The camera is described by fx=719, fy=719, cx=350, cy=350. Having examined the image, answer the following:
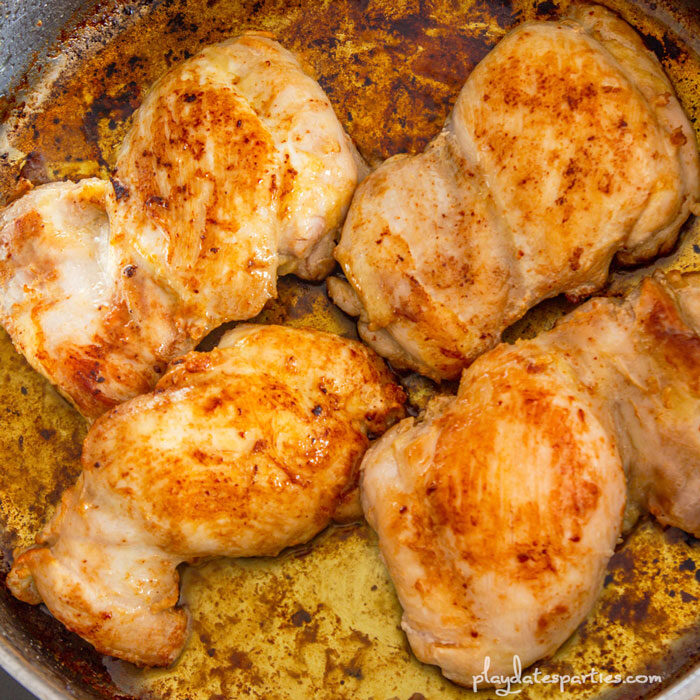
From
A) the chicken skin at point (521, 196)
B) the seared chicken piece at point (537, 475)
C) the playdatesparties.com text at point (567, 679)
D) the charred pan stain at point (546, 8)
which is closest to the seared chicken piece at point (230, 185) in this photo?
the chicken skin at point (521, 196)

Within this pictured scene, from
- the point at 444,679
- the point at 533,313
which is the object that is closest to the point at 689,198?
the point at 533,313

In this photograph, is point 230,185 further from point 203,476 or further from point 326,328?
point 203,476

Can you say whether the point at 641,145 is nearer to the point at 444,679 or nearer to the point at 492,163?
the point at 492,163

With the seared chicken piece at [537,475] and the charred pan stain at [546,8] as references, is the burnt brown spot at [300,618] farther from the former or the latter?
the charred pan stain at [546,8]

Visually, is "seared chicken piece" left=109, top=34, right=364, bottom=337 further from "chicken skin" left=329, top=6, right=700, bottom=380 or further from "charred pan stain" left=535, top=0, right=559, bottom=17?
"charred pan stain" left=535, top=0, right=559, bottom=17

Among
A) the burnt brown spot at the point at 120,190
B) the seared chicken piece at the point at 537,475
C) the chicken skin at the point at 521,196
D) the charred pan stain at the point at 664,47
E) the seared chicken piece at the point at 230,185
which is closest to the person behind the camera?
the seared chicken piece at the point at 537,475

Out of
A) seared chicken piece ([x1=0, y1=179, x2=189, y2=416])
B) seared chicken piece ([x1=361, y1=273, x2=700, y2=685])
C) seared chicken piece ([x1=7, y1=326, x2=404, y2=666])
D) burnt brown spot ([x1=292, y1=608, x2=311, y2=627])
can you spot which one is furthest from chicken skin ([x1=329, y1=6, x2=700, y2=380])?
burnt brown spot ([x1=292, y1=608, x2=311, y2=627])
